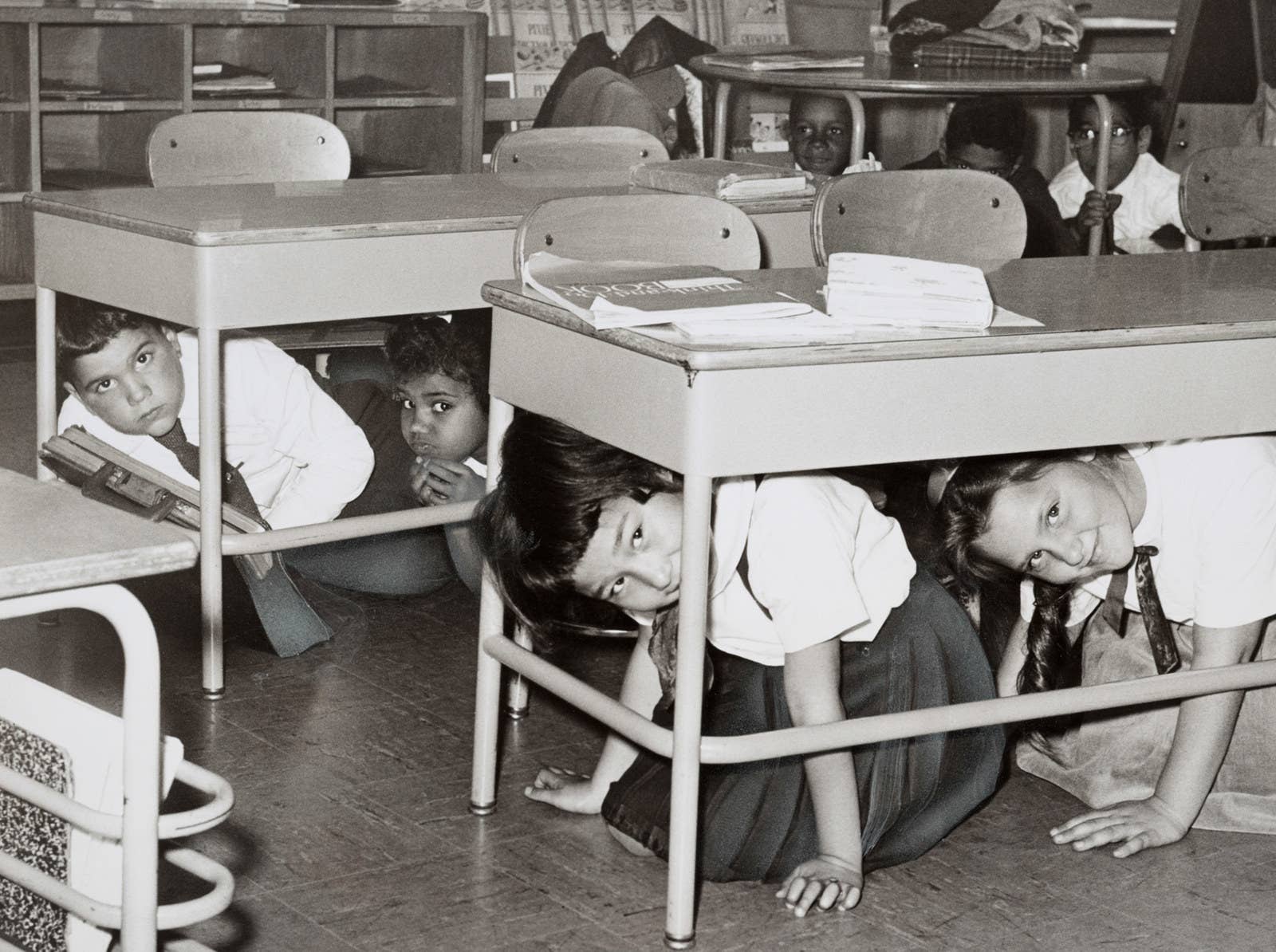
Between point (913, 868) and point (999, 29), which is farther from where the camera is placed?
point (999, 29)

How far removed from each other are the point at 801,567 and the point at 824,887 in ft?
1.29

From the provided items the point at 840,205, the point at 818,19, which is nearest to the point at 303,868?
the point at 840,205

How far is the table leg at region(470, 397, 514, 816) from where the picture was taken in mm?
2189

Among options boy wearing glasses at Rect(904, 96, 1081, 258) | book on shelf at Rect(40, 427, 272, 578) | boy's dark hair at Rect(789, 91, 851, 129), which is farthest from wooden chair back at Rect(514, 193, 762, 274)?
boy's dark hair at Rect(789, 91, 851, 129)

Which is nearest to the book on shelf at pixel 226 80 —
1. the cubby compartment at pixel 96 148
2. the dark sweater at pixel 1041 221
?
the cubby compartment at pixel 96 148

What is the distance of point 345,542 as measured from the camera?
3.13m

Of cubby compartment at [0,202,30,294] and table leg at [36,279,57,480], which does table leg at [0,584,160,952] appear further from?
cubby compartment at [0,202,30,294]

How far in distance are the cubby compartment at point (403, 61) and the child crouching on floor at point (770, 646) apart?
3.81 metres

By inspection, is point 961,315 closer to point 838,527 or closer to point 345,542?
point 838,527

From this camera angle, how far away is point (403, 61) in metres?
5.90

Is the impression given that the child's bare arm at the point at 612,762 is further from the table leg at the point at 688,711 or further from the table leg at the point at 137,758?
the table leg at the point at 137,758

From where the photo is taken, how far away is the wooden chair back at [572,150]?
3.46 metres

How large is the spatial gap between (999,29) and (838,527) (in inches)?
137

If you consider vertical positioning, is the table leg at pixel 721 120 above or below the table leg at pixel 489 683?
above
